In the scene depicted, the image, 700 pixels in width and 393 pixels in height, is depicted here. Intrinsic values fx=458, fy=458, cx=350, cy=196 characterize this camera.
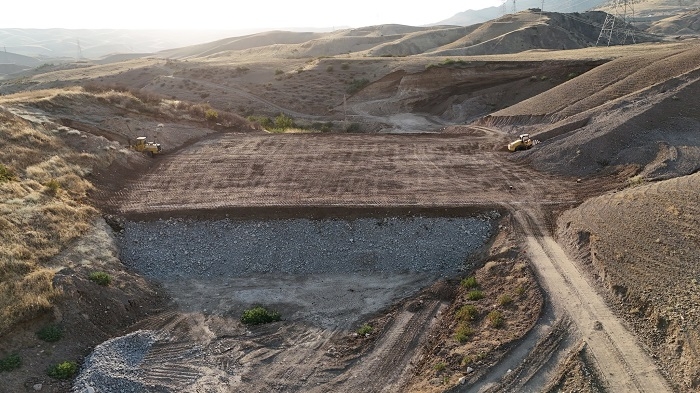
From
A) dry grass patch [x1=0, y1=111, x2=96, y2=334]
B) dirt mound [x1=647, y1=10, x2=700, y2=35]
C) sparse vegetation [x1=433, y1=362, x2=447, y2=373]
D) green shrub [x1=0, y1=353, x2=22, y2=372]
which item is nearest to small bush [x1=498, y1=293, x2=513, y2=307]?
sparse vegetation [x1=433, y1=362, x2=447, y2=373]

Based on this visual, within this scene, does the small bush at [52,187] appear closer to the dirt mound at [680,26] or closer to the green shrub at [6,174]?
the green shrub at [6,174]

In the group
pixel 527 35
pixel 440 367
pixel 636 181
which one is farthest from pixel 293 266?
pixel 527 35

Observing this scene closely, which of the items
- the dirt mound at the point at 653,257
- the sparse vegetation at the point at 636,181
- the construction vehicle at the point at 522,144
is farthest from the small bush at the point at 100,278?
the construction vehicle at the point at 522,144

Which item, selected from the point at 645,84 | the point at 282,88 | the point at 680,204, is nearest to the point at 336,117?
the point at 282,88

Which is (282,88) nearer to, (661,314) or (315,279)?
(315,279)

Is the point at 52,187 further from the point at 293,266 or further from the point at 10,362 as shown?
the point at 293,266

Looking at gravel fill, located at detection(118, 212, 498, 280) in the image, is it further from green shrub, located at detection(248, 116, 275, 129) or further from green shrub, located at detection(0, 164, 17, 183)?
green shrub, located at detection(248, 116, 275, 129)
